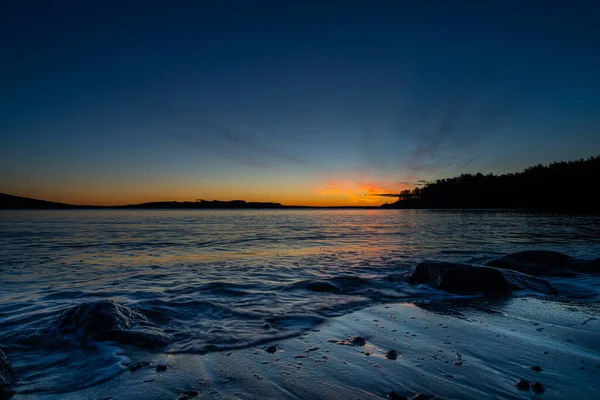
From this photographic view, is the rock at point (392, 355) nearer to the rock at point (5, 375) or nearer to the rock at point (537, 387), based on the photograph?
the rock at point (537, 387)

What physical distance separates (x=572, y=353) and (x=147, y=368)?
4.82m

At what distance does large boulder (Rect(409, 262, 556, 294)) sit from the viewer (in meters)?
7.75

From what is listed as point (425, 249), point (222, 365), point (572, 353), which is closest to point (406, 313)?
point (572, 353)

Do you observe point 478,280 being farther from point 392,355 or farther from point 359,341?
point 392,355

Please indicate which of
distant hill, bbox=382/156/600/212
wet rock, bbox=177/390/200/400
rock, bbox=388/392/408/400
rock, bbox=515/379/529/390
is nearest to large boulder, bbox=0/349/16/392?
wet rock, bbox=177/390/200/400

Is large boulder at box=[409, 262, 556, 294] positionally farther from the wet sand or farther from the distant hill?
the distant hill

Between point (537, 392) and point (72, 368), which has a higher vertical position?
point (537, 392)

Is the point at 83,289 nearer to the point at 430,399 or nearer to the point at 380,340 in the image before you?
the point at 380,340

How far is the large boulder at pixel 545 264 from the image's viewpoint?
1026 cm

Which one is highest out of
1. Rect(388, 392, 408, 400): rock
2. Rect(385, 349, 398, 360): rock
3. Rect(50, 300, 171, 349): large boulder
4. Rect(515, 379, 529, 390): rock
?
Rect(515, 379, 529, 390): rock

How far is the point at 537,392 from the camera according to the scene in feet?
9.41

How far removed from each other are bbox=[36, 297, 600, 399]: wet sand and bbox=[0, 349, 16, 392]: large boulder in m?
0.78

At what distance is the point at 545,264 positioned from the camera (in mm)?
11297

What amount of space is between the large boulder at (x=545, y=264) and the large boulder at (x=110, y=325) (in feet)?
33.0
